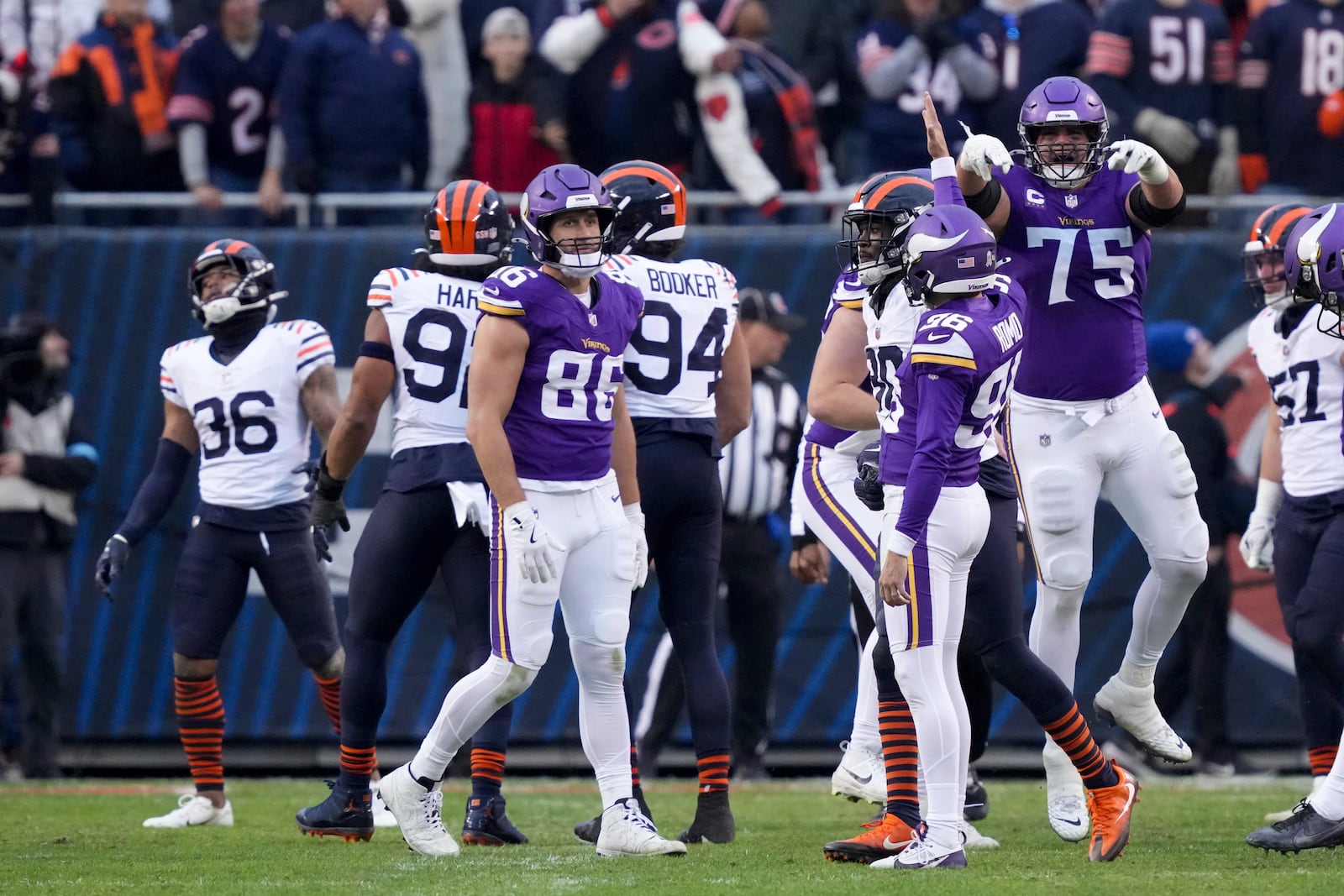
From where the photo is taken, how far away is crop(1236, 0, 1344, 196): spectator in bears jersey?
30.5 feet

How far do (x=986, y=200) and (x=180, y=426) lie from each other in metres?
3.08

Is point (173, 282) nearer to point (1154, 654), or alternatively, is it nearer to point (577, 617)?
point (577, 617)

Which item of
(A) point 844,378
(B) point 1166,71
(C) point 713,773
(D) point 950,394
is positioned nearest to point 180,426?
(C) point 713,773

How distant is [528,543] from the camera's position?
517 cm

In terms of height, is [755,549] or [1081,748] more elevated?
[755,549]

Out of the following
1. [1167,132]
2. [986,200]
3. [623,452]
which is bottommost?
[623,452]

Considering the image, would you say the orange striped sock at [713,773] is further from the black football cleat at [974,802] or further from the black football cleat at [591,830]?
the black football cleat at [974,802]

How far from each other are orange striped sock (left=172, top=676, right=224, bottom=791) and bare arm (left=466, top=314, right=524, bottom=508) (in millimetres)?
2115

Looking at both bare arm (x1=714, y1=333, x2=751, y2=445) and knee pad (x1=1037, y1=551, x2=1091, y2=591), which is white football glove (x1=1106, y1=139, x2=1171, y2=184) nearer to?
knee pad (x1=1037, y1=551, x2=1091, y2=591)

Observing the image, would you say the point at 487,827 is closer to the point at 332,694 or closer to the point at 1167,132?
the point at 332,694

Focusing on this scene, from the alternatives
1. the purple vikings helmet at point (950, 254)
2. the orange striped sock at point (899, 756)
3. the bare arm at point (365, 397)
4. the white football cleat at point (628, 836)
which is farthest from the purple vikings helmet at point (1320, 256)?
the bare arm at point (365, 397)

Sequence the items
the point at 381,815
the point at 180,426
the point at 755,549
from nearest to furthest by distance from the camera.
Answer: the point at 381,815, the point at 180,426, the point at 755,549

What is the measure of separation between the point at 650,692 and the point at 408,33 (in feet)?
12.2

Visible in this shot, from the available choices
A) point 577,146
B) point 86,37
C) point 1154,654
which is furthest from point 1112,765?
point 86,37
